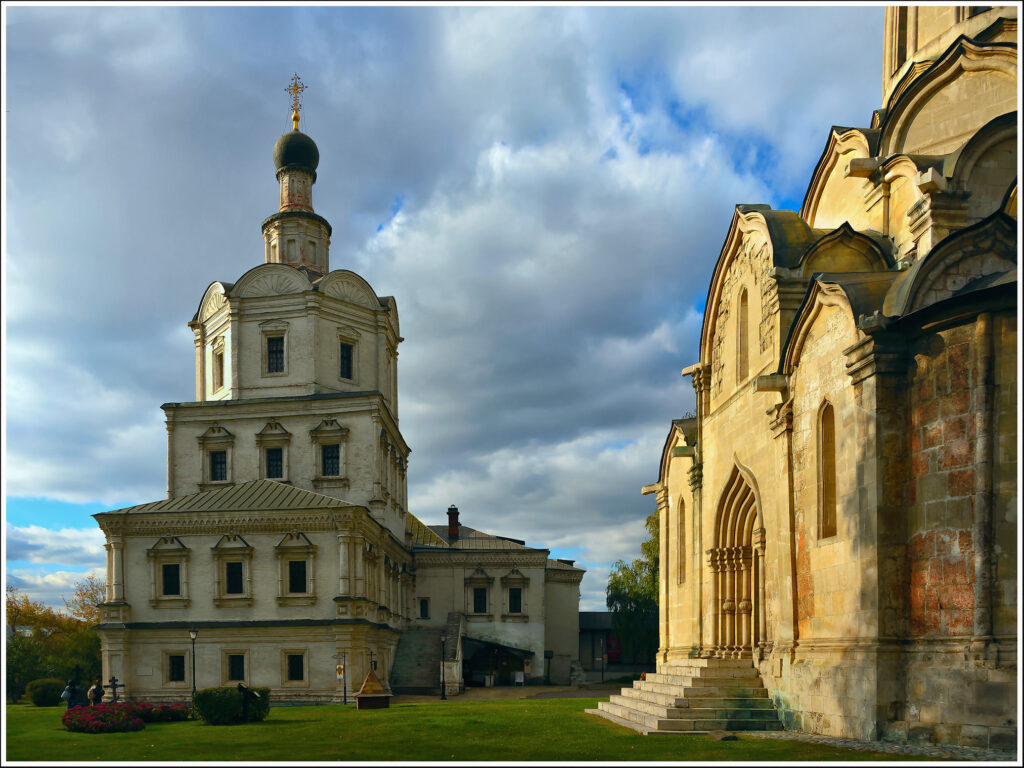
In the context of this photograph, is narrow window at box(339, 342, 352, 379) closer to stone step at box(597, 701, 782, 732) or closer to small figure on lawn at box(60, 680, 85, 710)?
small figure on lawn at box(60, 680, 85, 710)

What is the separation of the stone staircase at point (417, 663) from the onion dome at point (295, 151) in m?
23.0

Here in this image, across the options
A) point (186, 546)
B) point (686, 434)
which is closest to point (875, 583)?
point (686, 434)

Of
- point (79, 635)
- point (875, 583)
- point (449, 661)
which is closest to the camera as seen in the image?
point (875, 583)

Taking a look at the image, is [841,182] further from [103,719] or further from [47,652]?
[47,652]

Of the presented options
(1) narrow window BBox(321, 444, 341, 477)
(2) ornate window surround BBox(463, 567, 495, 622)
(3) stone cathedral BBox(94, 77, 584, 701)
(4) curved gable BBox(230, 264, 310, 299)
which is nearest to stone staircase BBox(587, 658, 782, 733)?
(3) stone cathedral BBox(94, 77, 584, 701)

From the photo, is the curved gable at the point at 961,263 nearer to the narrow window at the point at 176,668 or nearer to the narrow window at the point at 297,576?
the narrow window at the point at 297,576

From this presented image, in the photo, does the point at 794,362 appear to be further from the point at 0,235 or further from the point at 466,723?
the point at 0,235

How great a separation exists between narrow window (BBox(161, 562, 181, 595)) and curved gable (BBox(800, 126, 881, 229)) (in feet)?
89.3

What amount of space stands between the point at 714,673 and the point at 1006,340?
367 inches

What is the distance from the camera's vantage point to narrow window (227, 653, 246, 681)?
37.5 m

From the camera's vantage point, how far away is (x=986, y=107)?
19.0 m

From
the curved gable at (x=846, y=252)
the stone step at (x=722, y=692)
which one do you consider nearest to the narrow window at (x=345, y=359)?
the stone step at (x=722, y=692)

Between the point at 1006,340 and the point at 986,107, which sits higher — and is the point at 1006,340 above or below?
below

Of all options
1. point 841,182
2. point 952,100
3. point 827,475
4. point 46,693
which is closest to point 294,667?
point 46,693
